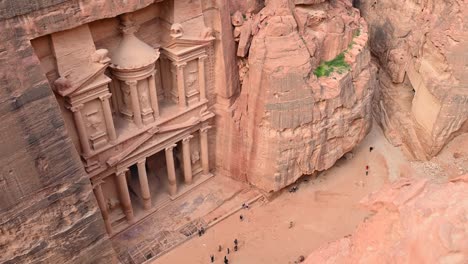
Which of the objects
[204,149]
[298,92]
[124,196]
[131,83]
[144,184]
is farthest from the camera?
[204,149]

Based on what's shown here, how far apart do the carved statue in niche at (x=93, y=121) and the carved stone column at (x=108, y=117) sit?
215 millimetres

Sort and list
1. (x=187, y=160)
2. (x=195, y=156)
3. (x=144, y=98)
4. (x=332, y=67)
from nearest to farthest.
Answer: (x=144, y=98) → (x=332, y=67) → (x=187, y=160) → (x=195, y=156)

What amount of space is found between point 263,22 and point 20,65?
7526 mm

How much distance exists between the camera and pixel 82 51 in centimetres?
1245

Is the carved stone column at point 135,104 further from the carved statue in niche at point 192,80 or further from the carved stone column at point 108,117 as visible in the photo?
the carved statue in niche at point 192,80

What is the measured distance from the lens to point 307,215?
54.6 feet

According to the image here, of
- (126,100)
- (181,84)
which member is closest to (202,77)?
(181,84)

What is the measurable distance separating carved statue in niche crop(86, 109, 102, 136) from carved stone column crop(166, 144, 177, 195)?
279 cm

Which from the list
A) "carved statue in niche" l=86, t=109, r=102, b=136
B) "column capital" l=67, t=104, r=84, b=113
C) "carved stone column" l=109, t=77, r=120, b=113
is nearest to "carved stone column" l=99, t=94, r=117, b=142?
"carved statue in niche" l=86, t=109, r=102, b=136

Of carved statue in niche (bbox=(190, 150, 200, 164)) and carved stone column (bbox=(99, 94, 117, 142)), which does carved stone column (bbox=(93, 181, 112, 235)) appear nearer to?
carved stone column (bbox=(99, 94, 117, 142))

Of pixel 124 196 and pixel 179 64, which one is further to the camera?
pixel 124 196

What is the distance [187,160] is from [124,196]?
2.59 m

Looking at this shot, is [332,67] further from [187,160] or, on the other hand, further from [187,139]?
[187,160]

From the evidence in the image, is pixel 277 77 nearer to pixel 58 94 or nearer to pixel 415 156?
pixel 58 94
